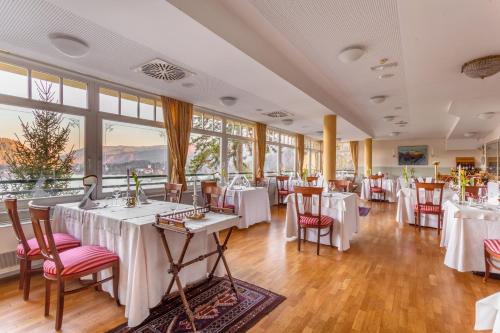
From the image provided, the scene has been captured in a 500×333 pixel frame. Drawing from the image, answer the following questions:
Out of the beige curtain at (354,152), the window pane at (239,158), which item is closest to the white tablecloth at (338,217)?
the window pane at (239,158)

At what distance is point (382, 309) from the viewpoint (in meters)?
2.19

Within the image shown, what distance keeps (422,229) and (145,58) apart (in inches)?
230

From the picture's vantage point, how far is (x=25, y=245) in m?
2.29

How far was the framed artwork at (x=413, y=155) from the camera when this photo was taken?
11898 mm

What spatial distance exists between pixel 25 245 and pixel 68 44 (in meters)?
2.01

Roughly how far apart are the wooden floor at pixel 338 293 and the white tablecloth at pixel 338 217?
0.61 ft

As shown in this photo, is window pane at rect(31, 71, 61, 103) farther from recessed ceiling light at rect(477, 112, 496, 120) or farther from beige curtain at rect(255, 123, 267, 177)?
recessed ceiling light at rect(477, 112, 496, 120)

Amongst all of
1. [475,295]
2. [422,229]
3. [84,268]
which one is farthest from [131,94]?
[422,229]

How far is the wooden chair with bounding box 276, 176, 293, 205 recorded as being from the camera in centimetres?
740

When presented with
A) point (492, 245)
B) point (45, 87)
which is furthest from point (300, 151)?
point (45, 87)

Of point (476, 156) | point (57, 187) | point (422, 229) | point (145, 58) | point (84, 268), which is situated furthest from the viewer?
point (476, 156)

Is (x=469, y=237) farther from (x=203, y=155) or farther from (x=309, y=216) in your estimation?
(x=203, y=155)

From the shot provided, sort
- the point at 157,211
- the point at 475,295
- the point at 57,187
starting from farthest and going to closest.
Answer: the point at 57,187 < the point at 157,211 < the point at 475,295

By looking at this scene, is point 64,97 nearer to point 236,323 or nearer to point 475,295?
point 236,323
